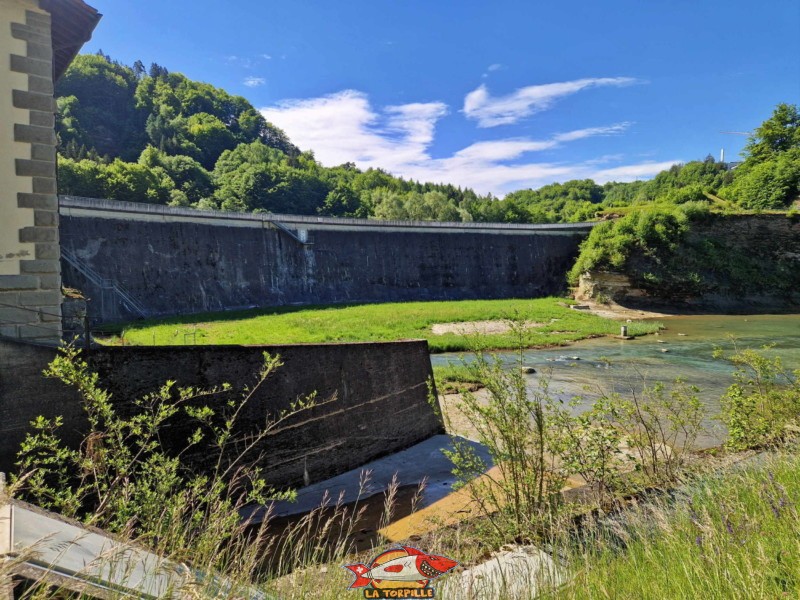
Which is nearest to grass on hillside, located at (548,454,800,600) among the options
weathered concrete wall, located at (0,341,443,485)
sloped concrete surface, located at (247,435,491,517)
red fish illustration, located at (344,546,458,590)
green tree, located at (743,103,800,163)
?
red fish illustration, located at (344,546,458,590)

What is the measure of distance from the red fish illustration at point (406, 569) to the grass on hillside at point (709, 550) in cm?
96

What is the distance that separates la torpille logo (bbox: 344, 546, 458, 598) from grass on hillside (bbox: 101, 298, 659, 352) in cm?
1528

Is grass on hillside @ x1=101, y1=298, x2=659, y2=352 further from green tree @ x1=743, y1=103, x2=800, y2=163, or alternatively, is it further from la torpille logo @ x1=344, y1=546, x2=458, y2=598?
green tree @ x1=743, y1=103, x2=800, y2=163

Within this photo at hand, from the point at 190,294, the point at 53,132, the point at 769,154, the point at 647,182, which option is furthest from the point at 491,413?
the point at 647,182

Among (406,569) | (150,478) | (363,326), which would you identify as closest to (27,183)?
(150,478)

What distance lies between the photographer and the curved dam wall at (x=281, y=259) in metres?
26.1

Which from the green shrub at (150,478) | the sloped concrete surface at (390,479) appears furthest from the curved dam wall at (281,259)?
the green shrub at (150,478)

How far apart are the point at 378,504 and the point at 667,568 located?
5553mm

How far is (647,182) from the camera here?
119 meters

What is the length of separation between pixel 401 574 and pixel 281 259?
1325 inches

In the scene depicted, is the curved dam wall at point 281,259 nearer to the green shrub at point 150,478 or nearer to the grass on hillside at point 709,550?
the green shrub at point 150,478

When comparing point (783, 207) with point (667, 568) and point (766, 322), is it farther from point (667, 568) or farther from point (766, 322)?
point (667, 568)

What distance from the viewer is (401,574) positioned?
2.03 m

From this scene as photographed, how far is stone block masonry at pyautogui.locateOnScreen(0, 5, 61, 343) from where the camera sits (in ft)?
19.2
